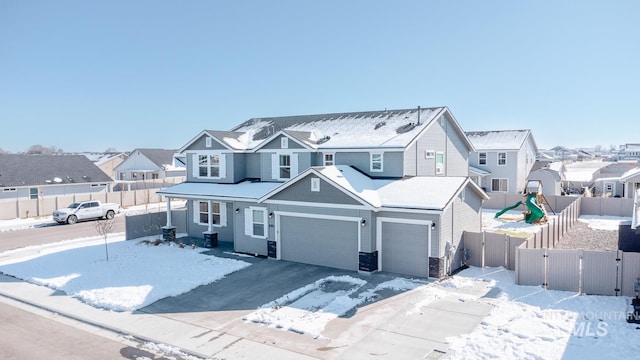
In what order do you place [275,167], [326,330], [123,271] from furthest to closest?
[275,167] → [123,271] → [326,330]

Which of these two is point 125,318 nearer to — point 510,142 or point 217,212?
point 217,212

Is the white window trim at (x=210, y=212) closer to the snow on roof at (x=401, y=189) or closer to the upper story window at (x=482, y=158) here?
the snow on roof at (x=401, y=189)

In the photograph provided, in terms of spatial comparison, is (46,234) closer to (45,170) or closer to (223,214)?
(223,214)

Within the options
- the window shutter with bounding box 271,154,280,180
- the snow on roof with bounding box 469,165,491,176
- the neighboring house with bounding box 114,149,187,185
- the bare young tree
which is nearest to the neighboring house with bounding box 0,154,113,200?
the bare young tree

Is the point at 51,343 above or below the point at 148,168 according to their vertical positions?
below

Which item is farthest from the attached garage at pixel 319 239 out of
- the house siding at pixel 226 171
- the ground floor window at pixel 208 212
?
the house siding at pixel 226 171

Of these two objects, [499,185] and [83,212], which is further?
[499,185]


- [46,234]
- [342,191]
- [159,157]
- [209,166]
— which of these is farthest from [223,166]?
[159,157]
